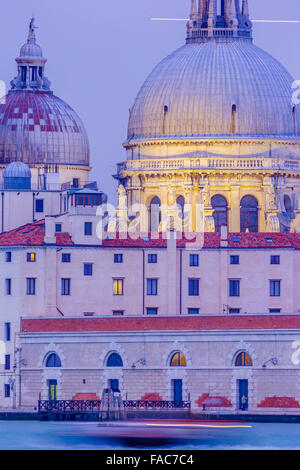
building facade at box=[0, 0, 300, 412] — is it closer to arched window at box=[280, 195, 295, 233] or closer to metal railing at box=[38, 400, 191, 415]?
arched window at box=[280, 195, 295, 233]

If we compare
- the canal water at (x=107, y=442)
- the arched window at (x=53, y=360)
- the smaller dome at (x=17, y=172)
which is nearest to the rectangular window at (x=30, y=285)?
the arched window at (x=53, y=360)

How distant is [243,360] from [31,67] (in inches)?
803

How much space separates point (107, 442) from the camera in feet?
208

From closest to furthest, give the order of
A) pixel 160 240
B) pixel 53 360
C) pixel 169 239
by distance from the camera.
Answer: pixel 53 360
pixel 169 239
pixel 160 240

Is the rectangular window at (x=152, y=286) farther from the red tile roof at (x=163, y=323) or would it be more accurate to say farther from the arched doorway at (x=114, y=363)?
the arched doorway at (x=114, y=363)

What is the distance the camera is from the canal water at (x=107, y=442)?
62094 millimetres

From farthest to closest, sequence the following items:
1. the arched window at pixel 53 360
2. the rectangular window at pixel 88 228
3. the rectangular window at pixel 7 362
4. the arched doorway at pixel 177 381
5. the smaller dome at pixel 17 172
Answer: the smaller dome at pixel 17 172 < the rectangular window at pixel 88 228 < the rectangular window at pixel 7 362 < the arched window at pixel 53 360 < the arched doorway at pixel 177 381

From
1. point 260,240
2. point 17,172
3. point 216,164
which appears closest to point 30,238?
point 260,240

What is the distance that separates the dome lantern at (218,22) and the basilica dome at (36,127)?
4631 millimetres

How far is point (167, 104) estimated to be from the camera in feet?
296

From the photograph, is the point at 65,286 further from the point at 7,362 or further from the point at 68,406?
the point at 68,406
